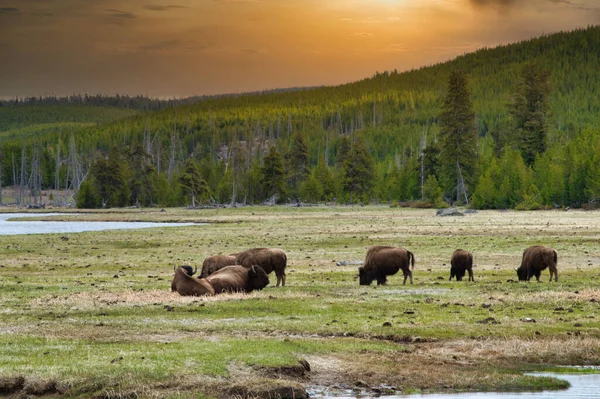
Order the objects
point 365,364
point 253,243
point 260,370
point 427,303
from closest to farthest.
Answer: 1. point 260,370
2. point 365,364
3. point 427,303
4. point 253,243

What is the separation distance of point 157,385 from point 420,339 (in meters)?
7.22

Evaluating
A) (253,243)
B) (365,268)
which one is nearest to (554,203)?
(253,243)

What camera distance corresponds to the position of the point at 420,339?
64.9 ft

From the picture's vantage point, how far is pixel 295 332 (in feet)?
67.3

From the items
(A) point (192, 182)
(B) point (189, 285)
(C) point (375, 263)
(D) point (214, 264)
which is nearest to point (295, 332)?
(B) point (189, 285)

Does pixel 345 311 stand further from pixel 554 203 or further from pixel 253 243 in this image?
pixel 554 203

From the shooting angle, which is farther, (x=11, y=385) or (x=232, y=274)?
(x=232, y=274)

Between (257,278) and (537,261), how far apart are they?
10525mm

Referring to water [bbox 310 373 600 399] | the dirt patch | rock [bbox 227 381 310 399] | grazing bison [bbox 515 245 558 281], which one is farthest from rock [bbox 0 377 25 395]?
grazing bison [bbox 515 245 558 281]

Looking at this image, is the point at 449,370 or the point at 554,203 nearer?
the point at 449,370

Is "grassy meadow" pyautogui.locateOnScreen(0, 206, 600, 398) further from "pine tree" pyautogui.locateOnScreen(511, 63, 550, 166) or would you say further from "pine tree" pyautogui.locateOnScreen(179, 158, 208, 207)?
"pine tree" pyautogui.locateOnScreen(179, 158, 208, 207)

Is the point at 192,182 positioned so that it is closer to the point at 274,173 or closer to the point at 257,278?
the point at 274,173

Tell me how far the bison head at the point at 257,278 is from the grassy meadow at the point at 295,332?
1.25ft

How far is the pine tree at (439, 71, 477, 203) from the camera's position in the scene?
118 m
